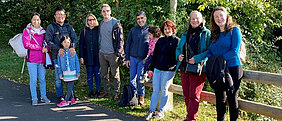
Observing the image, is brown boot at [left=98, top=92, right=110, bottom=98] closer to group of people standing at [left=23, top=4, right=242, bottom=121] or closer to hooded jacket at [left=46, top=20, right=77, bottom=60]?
group of people standing at [left=23, top=4, right=242, bottom=121]

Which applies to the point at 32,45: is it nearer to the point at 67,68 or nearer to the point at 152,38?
the point at 67,68

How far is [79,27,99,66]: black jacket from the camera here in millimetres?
6980

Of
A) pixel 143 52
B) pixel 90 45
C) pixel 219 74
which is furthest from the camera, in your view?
pixel 90 45

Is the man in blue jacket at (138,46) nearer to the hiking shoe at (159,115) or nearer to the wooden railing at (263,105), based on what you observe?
the hiking shoe at (159,115)

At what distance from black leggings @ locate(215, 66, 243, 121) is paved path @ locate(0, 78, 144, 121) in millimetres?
1610

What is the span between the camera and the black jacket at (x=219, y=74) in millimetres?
4422

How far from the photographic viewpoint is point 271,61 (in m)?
8.87

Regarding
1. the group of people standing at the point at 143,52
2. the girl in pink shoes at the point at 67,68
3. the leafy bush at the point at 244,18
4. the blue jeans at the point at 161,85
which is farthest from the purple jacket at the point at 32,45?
the blue jeans at the point at 161,85

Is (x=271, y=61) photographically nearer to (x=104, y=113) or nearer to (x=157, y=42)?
(x=157, y=42)

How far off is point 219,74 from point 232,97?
1.62ft

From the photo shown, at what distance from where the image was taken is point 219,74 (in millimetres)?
4430

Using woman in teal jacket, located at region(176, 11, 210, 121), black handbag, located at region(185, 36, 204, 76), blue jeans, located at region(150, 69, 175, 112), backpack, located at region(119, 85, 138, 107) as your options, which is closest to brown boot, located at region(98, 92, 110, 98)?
backpack, located at region(119, 85, 138, 107)

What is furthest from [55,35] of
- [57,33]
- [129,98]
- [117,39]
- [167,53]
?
[167,53]

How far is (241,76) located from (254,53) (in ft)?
13.8
